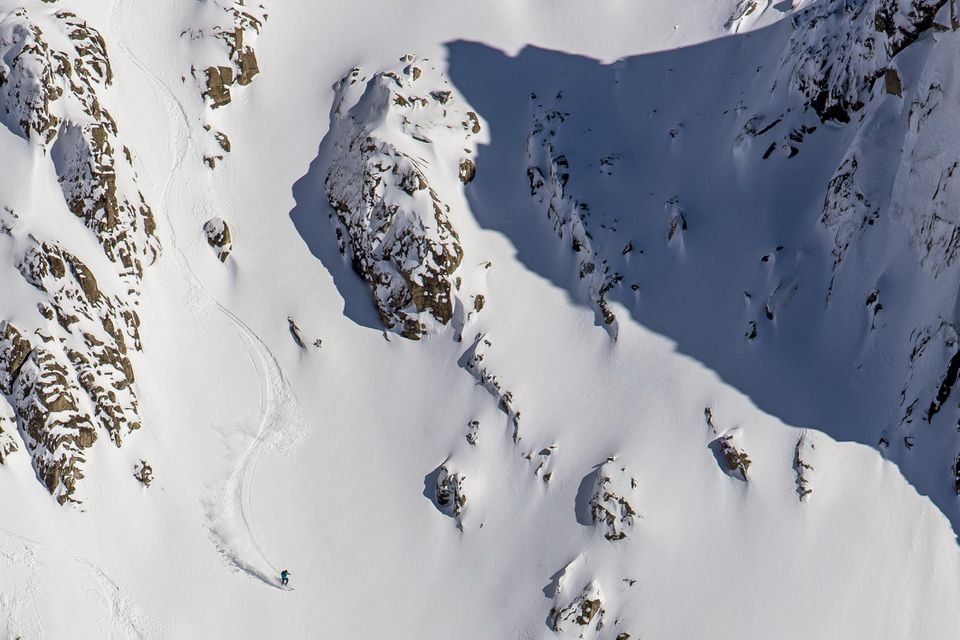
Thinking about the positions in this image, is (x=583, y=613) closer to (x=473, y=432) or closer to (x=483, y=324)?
(x=473, y=432)

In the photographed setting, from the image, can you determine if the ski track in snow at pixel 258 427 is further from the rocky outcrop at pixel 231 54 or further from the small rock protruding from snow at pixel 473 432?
the small rock protruding from snow at pixel 473 432

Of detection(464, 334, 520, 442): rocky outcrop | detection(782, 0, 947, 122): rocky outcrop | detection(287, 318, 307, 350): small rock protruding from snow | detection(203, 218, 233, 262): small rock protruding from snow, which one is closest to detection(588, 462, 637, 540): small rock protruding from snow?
detection(464, 334, 520, 442): rocky outcrop

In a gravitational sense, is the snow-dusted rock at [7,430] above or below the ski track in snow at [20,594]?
above

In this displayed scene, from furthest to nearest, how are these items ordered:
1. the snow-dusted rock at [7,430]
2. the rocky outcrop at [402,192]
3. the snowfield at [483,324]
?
the rocky outcrop at [402,192] → the snow-dusted rock at [7,430] → the snowfield at [483,324]

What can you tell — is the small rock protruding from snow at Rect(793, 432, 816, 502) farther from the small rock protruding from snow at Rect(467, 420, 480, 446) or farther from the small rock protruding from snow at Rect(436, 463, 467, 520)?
the small rock protruding from snow at Rect(436, 463, 467, 520)

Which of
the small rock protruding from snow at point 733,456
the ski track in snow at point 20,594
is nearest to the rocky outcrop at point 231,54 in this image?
the ski track in snow at point 20,594

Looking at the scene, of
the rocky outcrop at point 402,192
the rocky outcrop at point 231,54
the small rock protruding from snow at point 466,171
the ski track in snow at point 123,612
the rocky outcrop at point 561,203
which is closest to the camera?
the ski track in snow at point 123,612

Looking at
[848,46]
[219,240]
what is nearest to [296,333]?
[219,240]
